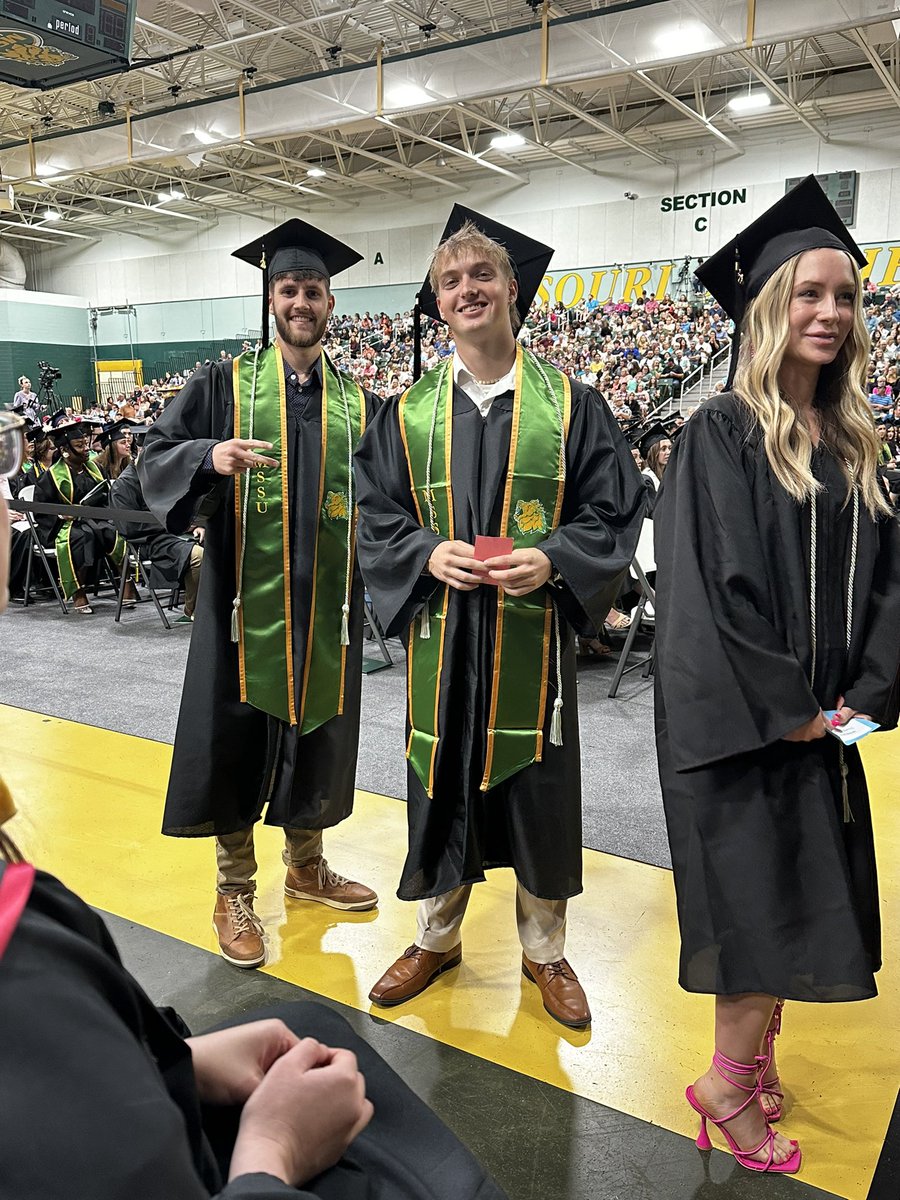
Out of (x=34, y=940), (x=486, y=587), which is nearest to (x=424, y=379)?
(x=486, y=587)

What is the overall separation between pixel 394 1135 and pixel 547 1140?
1.15 m

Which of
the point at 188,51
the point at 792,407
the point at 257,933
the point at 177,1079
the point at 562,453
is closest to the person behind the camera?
the point at 177,1079

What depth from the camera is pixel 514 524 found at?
95.9 inches

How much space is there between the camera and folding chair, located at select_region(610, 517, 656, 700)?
5.44 metres

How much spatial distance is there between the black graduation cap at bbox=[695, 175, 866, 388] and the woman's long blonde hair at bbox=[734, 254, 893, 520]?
0.04 meters

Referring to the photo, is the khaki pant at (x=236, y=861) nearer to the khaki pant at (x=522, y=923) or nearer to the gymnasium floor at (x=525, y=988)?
the gymnasium floor at (x=525, y=988)

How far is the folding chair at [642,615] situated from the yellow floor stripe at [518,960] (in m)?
1.60

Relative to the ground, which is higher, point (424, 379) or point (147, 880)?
point (424, 379)

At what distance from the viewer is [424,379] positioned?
102 inches

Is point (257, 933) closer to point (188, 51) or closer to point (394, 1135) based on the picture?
point (394, 1135)

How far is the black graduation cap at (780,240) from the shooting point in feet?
6.30

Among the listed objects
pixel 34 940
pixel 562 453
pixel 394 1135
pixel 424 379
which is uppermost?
pixel 424 379

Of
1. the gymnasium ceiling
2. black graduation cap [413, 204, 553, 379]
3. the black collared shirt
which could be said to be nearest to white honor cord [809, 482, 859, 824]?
black graduation cap [413, 204, 553, 379]

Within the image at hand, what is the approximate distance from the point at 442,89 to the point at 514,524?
11.2 metres
